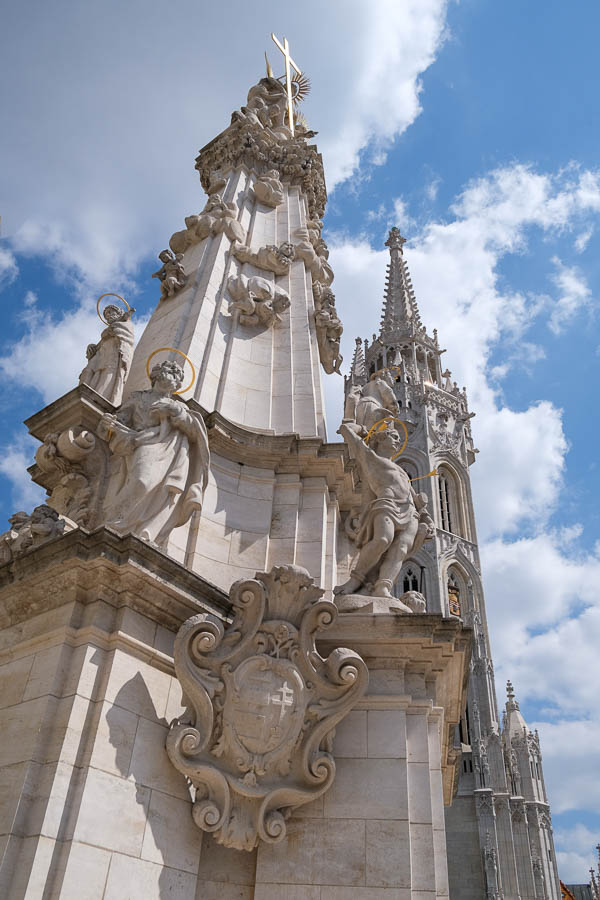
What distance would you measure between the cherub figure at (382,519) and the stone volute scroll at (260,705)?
5.40 feet

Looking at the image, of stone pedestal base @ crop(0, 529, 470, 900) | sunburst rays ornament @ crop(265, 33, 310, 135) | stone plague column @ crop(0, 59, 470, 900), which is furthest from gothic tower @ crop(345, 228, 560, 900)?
stone pedestal base @ crop(0, 529, 470, 900)

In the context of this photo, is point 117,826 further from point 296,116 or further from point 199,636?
point 296,116

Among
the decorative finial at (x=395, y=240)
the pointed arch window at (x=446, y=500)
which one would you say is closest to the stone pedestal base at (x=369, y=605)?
the pointed arch window at (x=446, y=500)

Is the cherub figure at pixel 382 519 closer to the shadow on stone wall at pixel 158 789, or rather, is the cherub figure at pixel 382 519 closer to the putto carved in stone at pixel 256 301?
the shadow on stone wall at pixel 158 789

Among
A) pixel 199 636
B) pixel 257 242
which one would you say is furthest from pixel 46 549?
pixel 257 242

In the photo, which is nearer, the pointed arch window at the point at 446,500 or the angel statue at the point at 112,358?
the angel statue at the point at 112,358

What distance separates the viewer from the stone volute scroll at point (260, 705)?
6500 mm

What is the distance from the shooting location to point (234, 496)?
9.74 metres

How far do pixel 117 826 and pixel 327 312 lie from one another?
9733mm

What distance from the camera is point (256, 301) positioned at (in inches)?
497

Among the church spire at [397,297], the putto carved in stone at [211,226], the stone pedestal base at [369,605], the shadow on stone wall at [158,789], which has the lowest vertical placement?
the shadow on stone wall at [158,789]

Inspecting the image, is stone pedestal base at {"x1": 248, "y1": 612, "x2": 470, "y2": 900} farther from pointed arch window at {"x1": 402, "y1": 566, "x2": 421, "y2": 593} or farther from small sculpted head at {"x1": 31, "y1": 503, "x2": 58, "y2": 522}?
pointed arch window at {"x1": 402, "y1": 566, "x2": 421, "y2": 593}

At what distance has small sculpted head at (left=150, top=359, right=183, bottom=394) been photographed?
29.3 feet

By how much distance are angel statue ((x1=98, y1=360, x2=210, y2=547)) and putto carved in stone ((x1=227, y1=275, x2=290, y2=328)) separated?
12.6 feet
